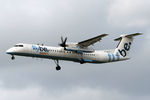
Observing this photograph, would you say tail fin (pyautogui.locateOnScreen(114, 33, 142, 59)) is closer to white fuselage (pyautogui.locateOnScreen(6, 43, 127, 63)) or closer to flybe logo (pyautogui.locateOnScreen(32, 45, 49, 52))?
white fuselage (pyautogui.locateOnScreen(6, 43, 127, 63))

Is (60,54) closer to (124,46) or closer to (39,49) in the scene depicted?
(39,49)

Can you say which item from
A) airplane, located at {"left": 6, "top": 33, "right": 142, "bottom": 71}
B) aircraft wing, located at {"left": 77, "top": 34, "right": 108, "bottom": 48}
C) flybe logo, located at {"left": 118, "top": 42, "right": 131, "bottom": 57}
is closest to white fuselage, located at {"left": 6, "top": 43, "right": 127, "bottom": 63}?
airplane, located at {"left": 6, "top": 33, "right": 142, "bottom": 71}

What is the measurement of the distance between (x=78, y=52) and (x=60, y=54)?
248 cm

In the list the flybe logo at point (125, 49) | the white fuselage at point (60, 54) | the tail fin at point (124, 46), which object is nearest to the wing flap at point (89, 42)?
the white fuselage at point (60, 54)

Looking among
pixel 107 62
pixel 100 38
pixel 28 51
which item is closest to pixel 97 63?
pixel 107 62

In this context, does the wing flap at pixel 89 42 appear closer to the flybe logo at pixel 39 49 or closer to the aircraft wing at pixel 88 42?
the aircraft wing at pixel 88 42

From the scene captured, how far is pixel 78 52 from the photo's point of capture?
1961 inches

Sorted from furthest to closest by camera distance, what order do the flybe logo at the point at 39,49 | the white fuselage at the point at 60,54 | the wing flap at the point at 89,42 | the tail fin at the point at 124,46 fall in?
the tail fin at the point at 124,46 < the wing flap at the point at 89,42 < the flybe logo at the point at 39,49 < the white fuselage at the point at 60,54

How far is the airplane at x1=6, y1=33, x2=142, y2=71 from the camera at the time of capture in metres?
47.4

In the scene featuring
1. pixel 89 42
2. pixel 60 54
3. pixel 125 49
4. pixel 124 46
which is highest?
pixel 89 42

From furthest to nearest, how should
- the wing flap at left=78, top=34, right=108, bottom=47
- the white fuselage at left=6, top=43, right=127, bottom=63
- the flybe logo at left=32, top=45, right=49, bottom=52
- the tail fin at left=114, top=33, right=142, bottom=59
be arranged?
the tail fin at left=114, top=33, right=142, bottom=59
the wing flap at left=78, top=34, right=108, bottom=47
the flybe logo at left=32, top=45, right=49, bottom=52
the white fuselage at left=6, top=43, right=127, bottom=63

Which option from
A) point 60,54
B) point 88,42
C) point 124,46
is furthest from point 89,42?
point 124,46

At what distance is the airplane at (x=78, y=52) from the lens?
4741cm

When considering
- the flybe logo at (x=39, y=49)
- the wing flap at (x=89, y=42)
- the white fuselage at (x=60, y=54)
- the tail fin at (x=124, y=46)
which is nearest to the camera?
the white fuselage at (x=60, y=54)
